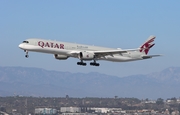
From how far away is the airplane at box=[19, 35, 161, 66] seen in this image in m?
90.1

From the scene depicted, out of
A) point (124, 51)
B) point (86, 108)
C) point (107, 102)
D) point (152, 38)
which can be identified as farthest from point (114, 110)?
point (124, 51)

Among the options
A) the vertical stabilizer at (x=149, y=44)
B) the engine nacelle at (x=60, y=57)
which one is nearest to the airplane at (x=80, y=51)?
the engine nacelle at (x=60, y=57)

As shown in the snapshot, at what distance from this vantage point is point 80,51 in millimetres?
93875

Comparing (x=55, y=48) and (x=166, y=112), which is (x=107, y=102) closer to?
(x=166, y=112)

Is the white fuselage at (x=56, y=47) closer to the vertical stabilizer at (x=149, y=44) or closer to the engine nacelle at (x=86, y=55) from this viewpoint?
the engine nacelle at (x=86, y=55)

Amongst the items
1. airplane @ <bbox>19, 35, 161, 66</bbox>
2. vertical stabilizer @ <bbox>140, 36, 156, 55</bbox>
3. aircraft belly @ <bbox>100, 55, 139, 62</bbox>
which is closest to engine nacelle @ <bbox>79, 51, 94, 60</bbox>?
airplane @ <bbox>19, 35, 161, 66</bbox>

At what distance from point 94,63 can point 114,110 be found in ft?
234

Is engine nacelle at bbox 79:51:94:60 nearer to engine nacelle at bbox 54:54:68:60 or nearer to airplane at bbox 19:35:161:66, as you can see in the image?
airplane at bbox 19:35:161:66

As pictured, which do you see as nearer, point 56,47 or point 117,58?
point 56,47

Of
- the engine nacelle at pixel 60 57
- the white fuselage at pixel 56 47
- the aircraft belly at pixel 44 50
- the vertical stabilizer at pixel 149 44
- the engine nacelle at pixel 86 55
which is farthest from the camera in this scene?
the vertical stabilizer at pixel 149 44

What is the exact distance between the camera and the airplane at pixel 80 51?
90062 mm

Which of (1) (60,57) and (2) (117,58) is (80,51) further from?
(2) (117,58)

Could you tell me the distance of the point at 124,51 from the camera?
3770 inches

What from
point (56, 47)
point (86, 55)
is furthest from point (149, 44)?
point (56, 47)
